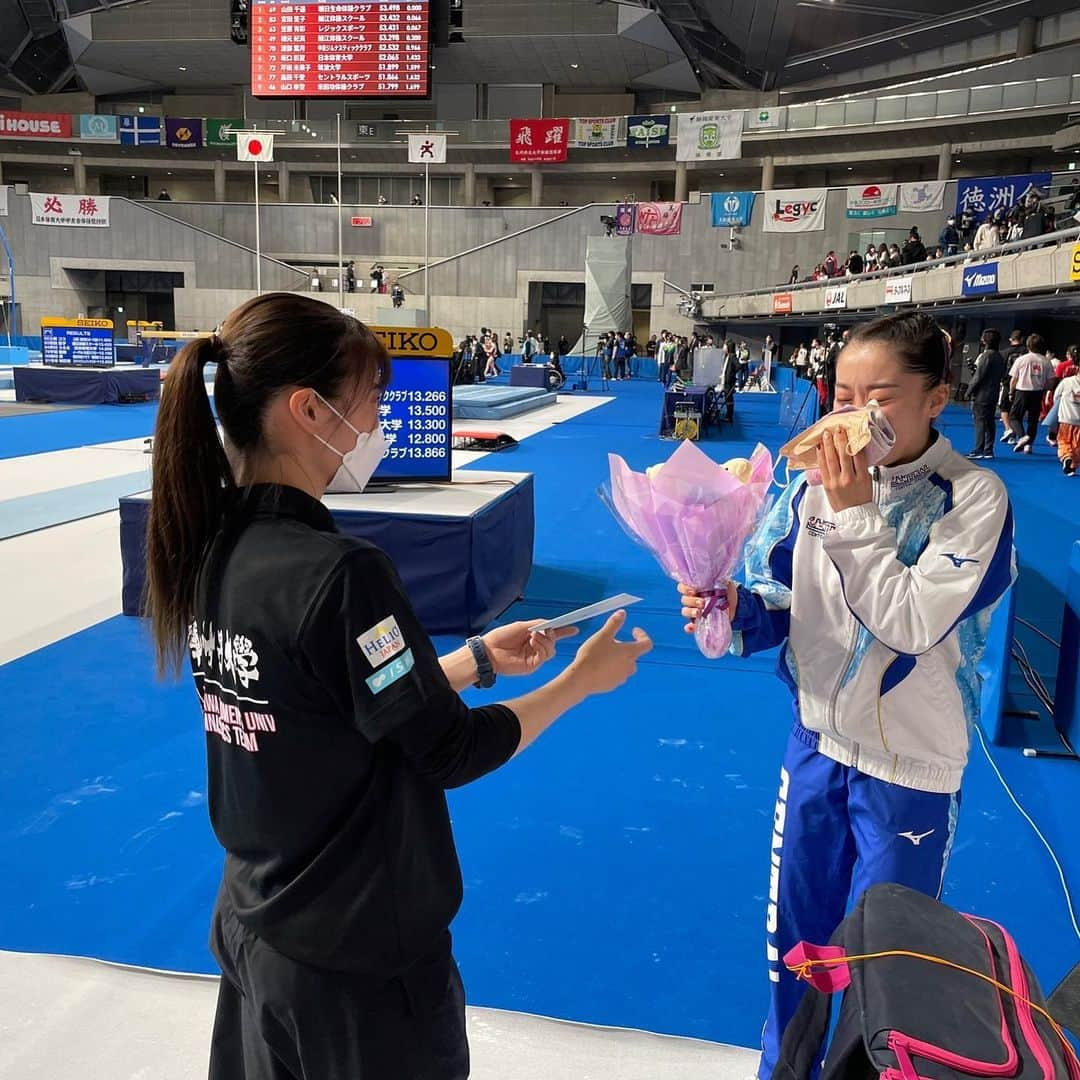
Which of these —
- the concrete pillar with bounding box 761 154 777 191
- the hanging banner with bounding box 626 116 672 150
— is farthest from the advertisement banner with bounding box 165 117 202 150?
the concrete pillar with bounding box 761 154 777 191

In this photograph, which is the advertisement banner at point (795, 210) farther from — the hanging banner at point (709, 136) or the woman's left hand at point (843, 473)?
the woman's left hand at point (843, 473)

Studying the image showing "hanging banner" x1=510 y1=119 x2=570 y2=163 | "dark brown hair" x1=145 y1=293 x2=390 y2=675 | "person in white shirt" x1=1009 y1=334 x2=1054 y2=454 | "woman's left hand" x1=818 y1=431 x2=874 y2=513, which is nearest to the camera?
"dark brown hair" x1=145 y1=293 x2=390 y2=675

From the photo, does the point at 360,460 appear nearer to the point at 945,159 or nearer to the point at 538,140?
the point at 945,159

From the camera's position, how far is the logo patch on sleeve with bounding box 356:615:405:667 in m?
0.96

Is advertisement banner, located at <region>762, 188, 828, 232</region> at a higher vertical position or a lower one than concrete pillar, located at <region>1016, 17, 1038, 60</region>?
lower

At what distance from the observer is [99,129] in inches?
1383

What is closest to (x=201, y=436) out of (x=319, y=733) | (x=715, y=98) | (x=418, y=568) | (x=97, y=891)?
(x=319, y=733)

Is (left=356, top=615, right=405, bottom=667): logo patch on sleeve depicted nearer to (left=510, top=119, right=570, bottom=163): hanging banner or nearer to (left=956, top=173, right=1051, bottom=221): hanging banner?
(left=956, top=173, right=1051, bottom=221): hanging banner

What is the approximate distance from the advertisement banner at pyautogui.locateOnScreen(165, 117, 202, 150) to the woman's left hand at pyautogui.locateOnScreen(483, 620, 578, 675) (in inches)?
1510

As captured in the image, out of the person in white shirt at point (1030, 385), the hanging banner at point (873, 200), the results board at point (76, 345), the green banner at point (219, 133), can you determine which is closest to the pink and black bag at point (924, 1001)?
the person in white shirt at point (1030, 385)

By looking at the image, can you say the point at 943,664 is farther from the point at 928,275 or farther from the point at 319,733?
the point at 928,275

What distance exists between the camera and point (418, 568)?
4.99 meters

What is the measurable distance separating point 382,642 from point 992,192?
99.4 ft

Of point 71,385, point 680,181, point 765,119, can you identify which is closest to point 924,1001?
point 71,385
